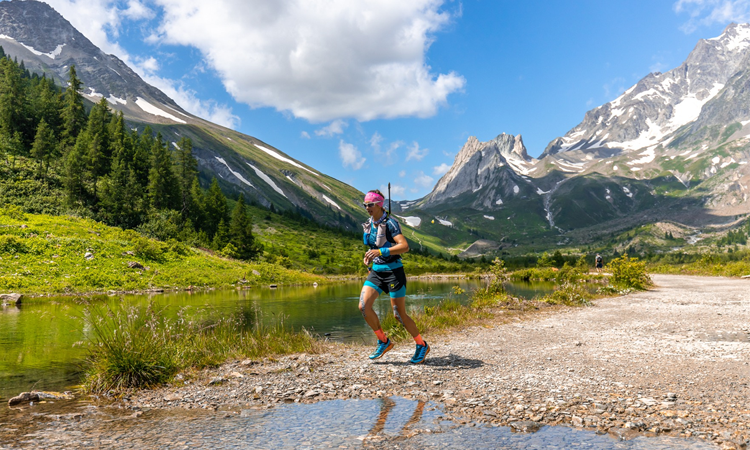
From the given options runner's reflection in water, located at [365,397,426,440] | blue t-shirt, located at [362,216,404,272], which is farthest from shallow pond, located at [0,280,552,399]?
runner's reflection in water, located at [365,397,426,440]

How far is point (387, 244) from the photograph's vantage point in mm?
9289

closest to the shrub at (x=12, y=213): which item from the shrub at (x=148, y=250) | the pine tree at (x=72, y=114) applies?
the shrub at (x=148, y=250)

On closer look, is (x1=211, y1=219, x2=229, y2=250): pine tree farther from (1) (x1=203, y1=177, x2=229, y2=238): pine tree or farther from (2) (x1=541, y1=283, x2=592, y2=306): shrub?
(2) (x1=541, y1=283, x2=592, y2=306): shrub

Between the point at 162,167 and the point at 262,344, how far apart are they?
271 ft

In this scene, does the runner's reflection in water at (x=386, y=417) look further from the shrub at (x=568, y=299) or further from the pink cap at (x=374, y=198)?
the shrub at (x=568, y=299)

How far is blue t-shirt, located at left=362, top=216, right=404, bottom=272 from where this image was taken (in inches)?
364

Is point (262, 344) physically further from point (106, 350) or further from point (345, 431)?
point (345, 431)

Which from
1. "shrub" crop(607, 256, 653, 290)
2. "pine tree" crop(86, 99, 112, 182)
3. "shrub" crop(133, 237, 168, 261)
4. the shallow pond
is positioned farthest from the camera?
"pine tree" crop(86, 99, 112, 182)

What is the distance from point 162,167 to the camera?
273 ft

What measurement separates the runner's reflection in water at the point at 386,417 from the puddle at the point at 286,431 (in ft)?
0.05

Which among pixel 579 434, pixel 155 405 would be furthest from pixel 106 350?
pixel 579 434

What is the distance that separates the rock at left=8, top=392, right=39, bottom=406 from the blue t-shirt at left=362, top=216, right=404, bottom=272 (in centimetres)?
666

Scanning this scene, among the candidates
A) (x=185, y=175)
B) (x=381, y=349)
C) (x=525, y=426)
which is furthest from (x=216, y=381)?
(x=185, y=175)

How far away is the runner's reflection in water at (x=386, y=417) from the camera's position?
5746 mm
